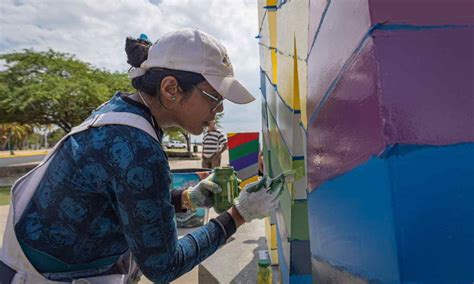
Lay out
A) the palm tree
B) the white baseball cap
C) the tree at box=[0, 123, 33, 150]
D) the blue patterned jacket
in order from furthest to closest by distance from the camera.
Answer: the tree at box=[0, 123, 33, 150] → the palm tree → the white baseball cap → the blue patterned jacket

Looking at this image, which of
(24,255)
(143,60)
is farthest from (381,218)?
(24,255)

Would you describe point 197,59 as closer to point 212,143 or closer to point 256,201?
point 256,201

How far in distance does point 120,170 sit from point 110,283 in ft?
2.07

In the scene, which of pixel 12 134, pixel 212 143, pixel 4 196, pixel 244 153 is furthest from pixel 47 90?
pixel 12 134

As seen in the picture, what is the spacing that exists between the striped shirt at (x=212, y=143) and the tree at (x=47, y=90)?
1004cm

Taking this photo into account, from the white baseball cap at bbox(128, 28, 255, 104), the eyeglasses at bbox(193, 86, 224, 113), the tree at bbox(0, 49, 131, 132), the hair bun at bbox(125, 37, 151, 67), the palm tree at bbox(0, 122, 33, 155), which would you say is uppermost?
the palm tree at bbox(0, 122, 33, 155)

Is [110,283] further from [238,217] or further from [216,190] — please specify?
[216,190]

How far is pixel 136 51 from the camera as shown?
1.71 meters

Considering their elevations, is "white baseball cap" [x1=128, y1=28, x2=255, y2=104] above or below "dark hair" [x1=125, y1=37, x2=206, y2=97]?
above

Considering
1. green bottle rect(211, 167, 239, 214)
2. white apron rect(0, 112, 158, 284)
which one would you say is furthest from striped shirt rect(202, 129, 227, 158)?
white apron rect(0, 112, 158, 284)

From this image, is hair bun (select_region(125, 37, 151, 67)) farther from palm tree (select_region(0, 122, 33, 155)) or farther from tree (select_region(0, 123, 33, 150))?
tree (select_region(0, 123, 33, 150))

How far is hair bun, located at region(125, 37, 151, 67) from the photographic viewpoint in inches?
66.7

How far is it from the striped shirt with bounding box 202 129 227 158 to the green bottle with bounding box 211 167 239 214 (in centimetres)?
481

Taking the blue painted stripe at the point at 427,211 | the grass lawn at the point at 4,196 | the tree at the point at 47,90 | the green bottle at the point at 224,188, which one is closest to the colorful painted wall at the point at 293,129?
the green bottle at the point at 224,188
